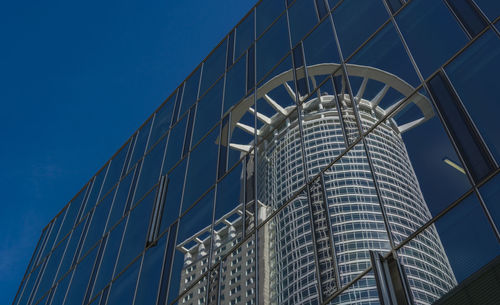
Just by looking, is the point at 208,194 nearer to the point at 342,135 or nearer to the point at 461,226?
the point at 342,135

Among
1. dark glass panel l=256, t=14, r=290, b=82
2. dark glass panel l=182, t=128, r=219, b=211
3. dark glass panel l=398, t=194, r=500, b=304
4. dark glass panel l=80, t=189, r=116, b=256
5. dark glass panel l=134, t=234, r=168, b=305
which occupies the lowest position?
dark glass panel l=398, t=194, r=500, b=304

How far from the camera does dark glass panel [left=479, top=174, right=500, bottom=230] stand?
234 inches

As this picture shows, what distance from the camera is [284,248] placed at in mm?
8789

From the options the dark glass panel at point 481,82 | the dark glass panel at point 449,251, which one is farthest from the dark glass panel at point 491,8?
the dark glass panel at point 449,251

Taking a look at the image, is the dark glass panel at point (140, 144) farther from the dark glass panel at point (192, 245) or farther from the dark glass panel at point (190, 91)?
the dark glass panel at point (192, 245)

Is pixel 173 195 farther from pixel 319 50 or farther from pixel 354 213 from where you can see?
pixel 354 213

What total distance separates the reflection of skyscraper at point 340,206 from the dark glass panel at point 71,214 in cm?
1501

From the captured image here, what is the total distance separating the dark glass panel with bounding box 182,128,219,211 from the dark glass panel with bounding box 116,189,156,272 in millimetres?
2099

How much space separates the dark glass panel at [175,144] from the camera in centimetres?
1642

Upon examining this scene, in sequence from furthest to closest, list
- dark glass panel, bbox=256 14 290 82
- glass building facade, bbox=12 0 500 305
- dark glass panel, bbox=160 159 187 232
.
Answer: dark glass panel, bbox=160 159 187 232 → dark glass panel, bbox=256 14 290 82 → glass building facade, bbox=12 0 500 305

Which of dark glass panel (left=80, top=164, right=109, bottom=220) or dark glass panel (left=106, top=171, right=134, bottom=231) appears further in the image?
dark glass panel (left=80, top=164, right=109, bottom=220)

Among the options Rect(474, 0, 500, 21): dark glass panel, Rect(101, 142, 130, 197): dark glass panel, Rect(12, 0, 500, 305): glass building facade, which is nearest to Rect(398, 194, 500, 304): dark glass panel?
Rect(12, 0, 500, 305): glass building facade

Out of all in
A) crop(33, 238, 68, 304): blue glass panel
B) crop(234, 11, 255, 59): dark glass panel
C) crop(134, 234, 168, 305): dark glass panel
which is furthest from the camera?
crop(33, 238, 68, 304): blue glass panel

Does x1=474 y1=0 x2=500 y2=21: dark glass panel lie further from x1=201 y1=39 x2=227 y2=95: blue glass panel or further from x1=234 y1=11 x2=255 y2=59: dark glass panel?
x1=201 y1=39 x2=227 y2=95: blue glass panel
